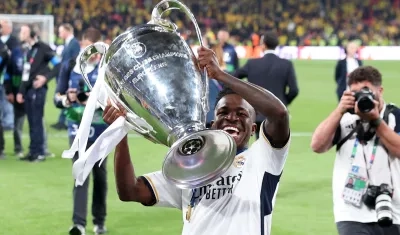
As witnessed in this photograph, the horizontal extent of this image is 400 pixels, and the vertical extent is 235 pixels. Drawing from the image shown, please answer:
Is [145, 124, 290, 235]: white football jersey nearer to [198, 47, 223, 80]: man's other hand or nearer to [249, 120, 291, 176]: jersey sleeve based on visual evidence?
[249, 120, 291, 176]: jersey sleeve

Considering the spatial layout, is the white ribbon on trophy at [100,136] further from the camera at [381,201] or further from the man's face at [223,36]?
the man's face at [223,36]

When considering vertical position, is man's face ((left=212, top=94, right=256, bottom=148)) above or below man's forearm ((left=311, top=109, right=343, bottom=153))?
above

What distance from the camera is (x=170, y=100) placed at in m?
3.51

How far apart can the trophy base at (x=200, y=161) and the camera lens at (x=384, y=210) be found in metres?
2.09

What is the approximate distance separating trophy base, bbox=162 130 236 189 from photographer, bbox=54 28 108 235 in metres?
4.41

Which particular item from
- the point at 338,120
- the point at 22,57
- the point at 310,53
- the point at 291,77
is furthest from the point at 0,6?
the point at 338,120

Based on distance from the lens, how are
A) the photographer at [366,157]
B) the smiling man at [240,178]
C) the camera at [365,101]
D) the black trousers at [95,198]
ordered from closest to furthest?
the smiling man at [240,178], the camera at [365,101], the photographer at [366,157], the black trousers at [95,198]

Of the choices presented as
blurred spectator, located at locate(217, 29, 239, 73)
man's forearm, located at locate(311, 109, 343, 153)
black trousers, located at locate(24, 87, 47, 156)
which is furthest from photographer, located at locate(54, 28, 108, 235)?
blurred spectator, located at locate(217, 29, 239, 73)

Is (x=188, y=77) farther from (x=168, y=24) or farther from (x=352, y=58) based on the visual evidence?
(x=352, y=58)

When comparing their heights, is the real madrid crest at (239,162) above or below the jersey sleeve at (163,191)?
above

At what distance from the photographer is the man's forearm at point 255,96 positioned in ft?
12.4

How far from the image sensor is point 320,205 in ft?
33.1

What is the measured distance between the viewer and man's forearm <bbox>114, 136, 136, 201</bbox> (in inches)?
160

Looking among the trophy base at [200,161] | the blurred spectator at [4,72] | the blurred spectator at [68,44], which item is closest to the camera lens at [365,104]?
the trophy base at [200,161]
